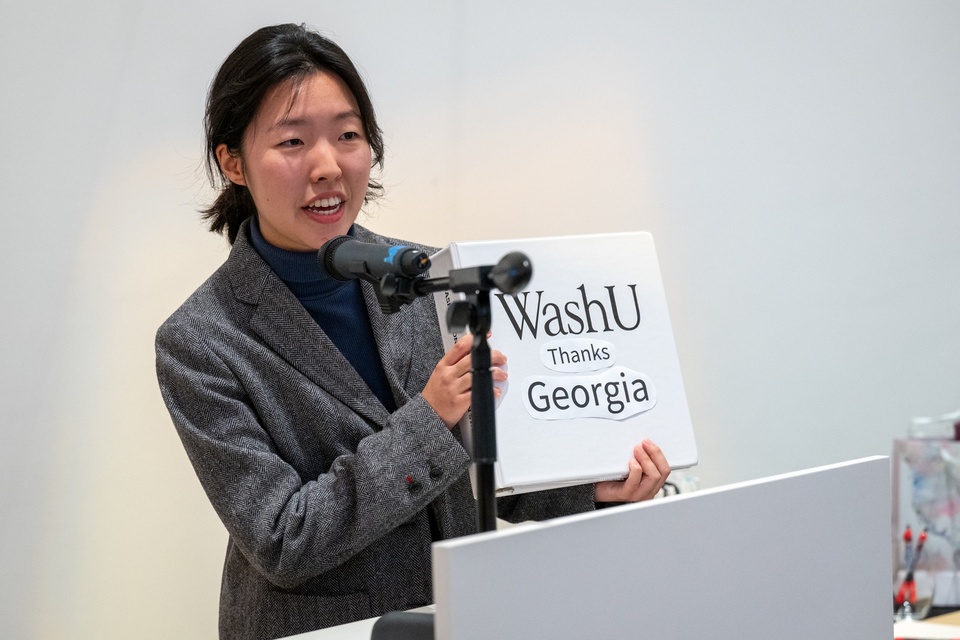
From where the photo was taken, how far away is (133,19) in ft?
7.68

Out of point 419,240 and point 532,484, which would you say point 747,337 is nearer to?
point 419,240

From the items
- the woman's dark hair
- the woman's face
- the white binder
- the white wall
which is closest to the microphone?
the white binder

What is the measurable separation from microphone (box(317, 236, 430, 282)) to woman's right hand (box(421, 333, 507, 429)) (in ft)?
0.77

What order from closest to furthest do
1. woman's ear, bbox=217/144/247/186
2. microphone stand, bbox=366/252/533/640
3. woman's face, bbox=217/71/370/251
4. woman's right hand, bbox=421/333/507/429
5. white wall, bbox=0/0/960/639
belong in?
microphone stand, bbox=366/252/533/640
woman's right hand, bbox=421/333/507/429
woman's face, bbox=217/71/370/251
woman's ear, bbox=217/144/247/186
white wall, bbox=0/0/960/639

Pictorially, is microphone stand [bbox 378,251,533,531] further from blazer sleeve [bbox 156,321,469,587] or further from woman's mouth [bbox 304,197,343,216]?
woman's mouth [bbox 304,197,343,216]

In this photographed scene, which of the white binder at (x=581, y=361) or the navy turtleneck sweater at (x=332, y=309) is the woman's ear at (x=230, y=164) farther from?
the white binder at (x=581, y=361)

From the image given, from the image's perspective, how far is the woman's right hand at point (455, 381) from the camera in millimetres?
1227

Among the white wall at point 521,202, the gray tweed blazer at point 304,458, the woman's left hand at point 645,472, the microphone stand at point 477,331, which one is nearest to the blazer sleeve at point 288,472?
the gray tweed blazer at point 304,458

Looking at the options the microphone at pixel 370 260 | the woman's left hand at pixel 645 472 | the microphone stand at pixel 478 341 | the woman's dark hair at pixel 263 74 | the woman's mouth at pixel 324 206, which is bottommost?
the woman's left hand at pixel 645 472

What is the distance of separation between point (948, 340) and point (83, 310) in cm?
246

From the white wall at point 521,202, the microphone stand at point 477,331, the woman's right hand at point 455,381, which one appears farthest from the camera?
the white wall at point 521,202

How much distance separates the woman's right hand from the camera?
123 centimetres

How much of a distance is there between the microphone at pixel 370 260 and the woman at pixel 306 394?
0.29 m

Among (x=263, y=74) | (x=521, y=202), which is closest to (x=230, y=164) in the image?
(x=263, y=74)
